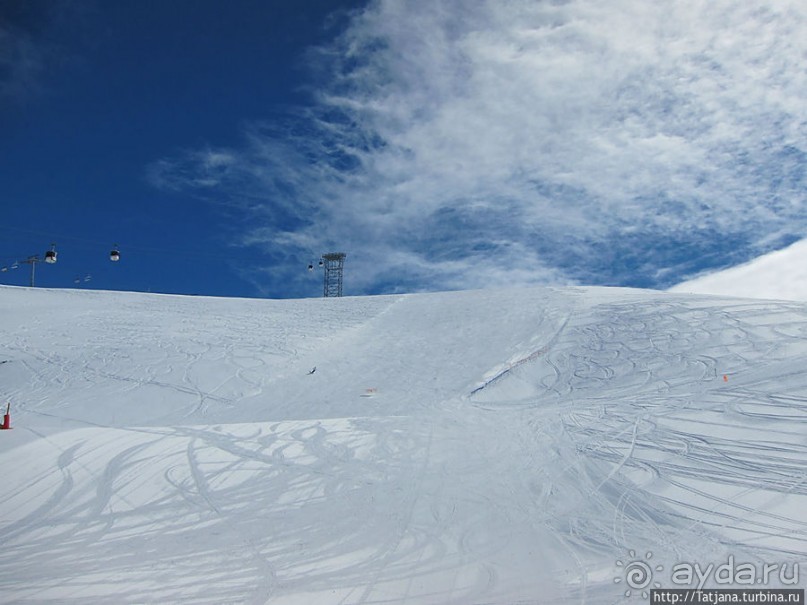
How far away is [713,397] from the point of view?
1041cm

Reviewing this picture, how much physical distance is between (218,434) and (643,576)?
319 inches

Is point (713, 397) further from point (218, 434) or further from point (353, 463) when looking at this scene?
point (218, 434)

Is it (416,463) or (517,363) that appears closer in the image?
(416,463)

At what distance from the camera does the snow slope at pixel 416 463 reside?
520 cm

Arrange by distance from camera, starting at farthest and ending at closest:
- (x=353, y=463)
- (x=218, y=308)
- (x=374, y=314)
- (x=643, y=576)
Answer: (x=218, y=308) < (x=374, y=314) < (x=353, y=463) < (x=643, y=576)

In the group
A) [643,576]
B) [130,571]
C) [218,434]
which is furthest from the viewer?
[218,434]

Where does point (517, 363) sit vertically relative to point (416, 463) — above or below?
above

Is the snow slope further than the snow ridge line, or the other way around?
the snow ridge line

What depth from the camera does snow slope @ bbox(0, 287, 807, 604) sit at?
5.20 meters

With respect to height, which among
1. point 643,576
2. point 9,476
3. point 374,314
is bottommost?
point 643,576

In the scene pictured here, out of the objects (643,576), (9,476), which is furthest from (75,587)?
(643,576)

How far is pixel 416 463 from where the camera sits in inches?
340

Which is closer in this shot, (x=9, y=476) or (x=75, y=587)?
(x=75, y=587)

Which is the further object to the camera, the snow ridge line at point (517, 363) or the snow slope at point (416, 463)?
the snow ridge line at point (517, 363)
